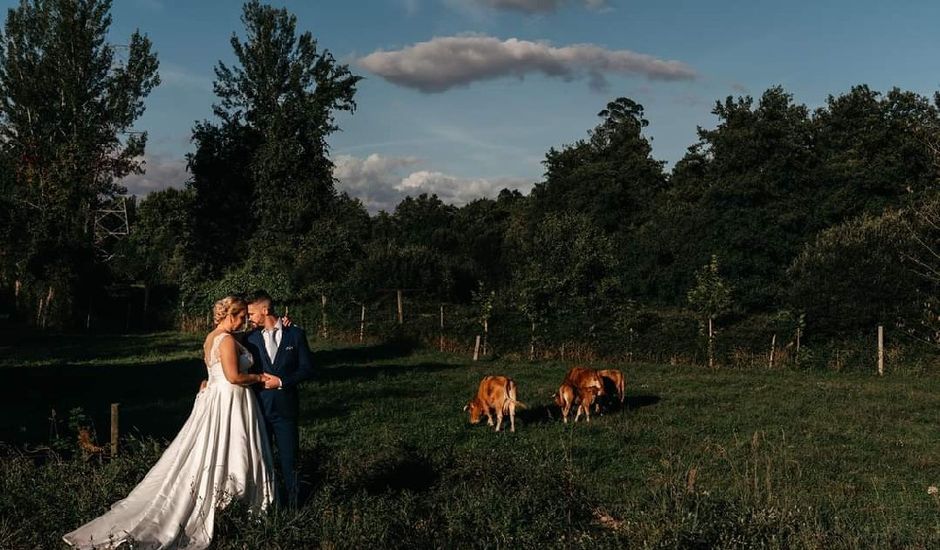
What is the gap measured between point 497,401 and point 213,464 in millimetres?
7197

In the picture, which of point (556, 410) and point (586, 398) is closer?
point (586, 398)

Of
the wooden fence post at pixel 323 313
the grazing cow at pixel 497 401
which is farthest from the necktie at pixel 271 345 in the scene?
the wooden fence post at pixel 323 313

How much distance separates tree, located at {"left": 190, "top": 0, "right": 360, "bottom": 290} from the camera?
44062 mm

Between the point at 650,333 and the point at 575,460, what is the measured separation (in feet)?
55.3

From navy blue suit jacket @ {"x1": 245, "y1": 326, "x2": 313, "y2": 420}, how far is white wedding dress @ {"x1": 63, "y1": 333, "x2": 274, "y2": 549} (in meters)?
0.23

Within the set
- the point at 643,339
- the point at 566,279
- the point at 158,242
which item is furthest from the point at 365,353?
the point at 158,242

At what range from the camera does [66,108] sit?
44281 millimetres

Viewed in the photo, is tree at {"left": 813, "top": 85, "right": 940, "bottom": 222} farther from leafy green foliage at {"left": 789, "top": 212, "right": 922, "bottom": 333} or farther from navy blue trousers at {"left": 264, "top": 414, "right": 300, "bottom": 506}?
navy blue trousers at {"left": 264, "top": 414, "right": 300, "bottom": 506}

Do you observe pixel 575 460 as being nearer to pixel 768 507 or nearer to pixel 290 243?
pixel 768 507

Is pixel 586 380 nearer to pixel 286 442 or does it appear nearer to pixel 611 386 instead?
pixel 611 386

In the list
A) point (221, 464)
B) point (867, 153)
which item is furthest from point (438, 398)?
point (867, 153)

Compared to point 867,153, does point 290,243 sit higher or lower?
lower

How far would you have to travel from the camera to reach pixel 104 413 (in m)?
15.1

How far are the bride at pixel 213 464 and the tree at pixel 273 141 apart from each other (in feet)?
123
